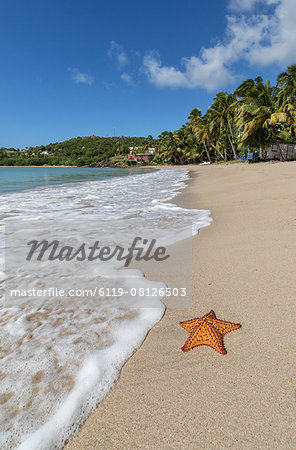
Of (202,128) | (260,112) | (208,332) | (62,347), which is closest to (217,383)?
(208,332)

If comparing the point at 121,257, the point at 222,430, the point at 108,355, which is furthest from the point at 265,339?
the point at 121,257

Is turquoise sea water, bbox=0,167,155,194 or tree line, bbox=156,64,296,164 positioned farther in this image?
tree line, bbox=156,64,296,164

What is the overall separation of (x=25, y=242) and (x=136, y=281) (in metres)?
2.77

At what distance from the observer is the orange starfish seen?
1810mm

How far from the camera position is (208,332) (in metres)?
1.87

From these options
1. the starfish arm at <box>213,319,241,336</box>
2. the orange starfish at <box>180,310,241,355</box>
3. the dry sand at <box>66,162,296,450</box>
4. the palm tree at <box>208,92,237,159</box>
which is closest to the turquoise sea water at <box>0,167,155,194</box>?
the dry sand at <box>66,162,296,450</box>

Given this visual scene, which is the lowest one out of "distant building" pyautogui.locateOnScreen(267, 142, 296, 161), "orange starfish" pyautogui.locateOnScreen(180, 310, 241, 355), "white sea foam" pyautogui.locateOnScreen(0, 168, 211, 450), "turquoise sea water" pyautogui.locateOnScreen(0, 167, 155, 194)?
"white sea foam" pyautogui.locateOnScreen(0, 168, 211, 450)

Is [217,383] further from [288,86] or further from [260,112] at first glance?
[288,86]

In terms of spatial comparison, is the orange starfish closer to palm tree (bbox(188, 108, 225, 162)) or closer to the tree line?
the tree line

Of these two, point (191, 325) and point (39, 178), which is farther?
point (39, 178)

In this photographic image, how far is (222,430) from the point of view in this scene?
129 cm

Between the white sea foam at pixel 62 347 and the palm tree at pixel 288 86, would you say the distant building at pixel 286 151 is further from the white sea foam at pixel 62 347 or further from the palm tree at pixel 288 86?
the white sea foam at pixel 62 347

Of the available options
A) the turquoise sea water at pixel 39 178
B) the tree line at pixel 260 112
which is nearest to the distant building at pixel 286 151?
the tree line at pixel 260 112

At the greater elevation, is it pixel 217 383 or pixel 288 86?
pixel 288 86
